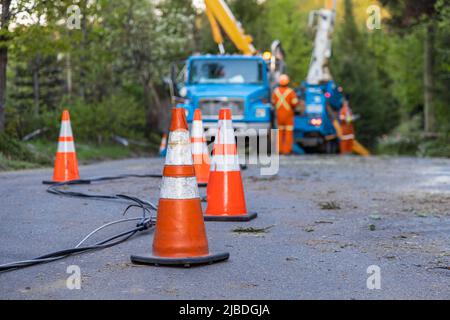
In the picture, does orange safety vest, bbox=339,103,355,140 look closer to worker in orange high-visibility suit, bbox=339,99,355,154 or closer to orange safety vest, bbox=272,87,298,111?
worker in orange high-visibility suit, bbox=339,99,355,154

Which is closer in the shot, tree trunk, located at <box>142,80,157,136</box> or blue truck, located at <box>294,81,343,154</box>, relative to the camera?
blue truck, located at <box>294,81,343,154</box>

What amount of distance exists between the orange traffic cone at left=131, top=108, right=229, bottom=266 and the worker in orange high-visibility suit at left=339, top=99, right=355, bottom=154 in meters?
22.4

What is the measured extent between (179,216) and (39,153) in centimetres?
1258

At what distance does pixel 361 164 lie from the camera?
18344 millimetres

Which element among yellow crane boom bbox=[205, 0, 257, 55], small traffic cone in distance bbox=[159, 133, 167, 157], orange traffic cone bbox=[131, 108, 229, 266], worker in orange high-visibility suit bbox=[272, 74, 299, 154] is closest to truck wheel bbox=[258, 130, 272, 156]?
worker in orange high-visibility suit bbox=[272, 74, 299, 154]

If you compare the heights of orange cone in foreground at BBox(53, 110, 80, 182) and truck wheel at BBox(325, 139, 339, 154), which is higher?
orange cone in foreground at BBox(53, 110, 80, 182)

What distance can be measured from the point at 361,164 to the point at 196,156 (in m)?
7.26

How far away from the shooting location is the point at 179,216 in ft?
20.1

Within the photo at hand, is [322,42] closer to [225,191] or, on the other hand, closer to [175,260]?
[225,191]

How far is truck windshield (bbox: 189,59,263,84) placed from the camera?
23.3m

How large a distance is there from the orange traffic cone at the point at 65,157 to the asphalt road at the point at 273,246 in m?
0.32

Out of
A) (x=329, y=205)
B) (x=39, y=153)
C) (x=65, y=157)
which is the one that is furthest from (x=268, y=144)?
(x=329, y=205)
